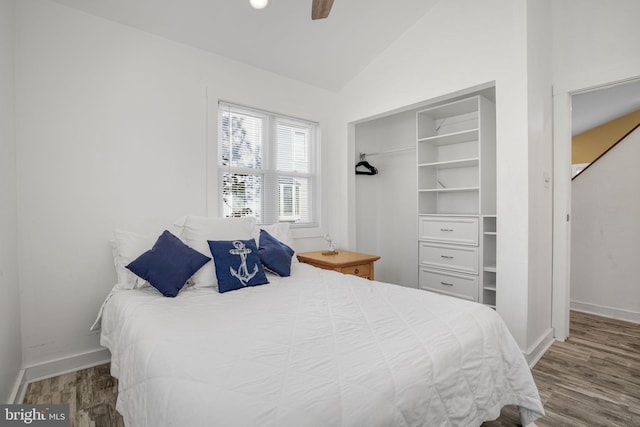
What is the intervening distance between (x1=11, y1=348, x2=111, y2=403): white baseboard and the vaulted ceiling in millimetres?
2456

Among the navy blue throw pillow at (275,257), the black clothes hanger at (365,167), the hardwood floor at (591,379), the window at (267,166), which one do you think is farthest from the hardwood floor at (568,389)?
the black clothes hanger at (365,167)

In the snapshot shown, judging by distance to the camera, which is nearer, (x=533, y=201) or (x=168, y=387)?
(x=168, y=387)

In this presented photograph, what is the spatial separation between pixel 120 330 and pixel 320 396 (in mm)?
1272

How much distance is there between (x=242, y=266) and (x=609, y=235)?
387cm

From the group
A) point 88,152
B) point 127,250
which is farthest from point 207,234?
point 88,152

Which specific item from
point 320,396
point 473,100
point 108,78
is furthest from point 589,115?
point 108,78

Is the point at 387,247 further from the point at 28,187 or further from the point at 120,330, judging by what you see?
the point at 28,187

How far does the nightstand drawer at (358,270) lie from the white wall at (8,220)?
2.27m

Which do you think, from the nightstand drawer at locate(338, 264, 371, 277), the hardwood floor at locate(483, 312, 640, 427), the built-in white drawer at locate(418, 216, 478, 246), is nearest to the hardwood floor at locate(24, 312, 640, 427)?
the hardwood floor at locate(483, 312, 640, 427)

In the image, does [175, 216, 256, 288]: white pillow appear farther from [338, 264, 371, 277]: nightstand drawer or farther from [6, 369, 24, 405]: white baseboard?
[6, 369, 24, 405]: white baseboard

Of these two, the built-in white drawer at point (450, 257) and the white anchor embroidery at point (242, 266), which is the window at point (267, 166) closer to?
the white anchor embroidery at point (242, 266)

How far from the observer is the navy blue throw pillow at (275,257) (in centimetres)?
247

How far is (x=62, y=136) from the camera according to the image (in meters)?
2.23

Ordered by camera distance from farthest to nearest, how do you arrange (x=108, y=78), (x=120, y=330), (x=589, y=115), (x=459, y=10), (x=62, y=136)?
(x=589, y=115) < (x=459, y=10) < (x=108, y=78) < (x=62, y=136) < (x=120, y=330)
